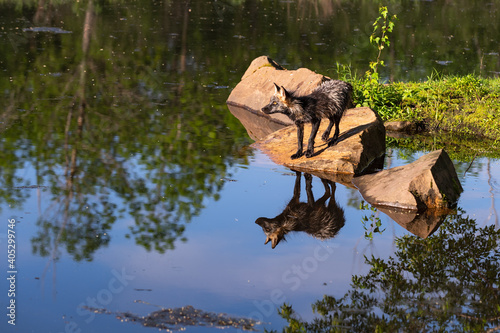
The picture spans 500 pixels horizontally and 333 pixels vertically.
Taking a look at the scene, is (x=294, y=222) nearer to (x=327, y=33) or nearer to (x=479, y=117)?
(x=479, y=117)

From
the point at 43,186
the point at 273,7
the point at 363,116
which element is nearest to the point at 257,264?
the point at 43,186

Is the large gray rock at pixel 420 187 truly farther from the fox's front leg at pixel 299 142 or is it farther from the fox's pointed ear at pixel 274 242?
the fox's pointed ear at pixel 274 242

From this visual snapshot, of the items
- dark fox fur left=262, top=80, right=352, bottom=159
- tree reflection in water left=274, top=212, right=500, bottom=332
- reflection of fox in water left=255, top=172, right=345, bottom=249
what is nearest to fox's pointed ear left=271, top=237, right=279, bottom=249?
reflection of fox in water left=255, top=172, right=345, bottom=249

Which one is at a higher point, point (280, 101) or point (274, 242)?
point (280, 101)

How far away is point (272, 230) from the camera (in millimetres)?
8562

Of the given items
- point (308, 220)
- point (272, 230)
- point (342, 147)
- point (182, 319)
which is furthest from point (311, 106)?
point (182, 319)

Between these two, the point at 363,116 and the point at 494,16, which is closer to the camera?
the point at 363,116

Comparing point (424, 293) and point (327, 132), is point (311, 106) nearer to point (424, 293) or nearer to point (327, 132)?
point (327, 132)

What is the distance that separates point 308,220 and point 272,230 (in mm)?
701

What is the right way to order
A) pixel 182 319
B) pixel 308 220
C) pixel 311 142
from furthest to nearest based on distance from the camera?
1. pixel 311 142
2. pixel 308 220
3. pixel 182 319

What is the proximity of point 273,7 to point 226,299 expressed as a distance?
90.0 feet

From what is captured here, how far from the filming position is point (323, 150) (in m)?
11.7

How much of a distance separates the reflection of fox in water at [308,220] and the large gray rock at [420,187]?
0.67 m

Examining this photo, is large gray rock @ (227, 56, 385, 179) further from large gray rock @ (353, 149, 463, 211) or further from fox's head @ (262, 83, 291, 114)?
large gray rock @ (353, 149, 463, 211)
